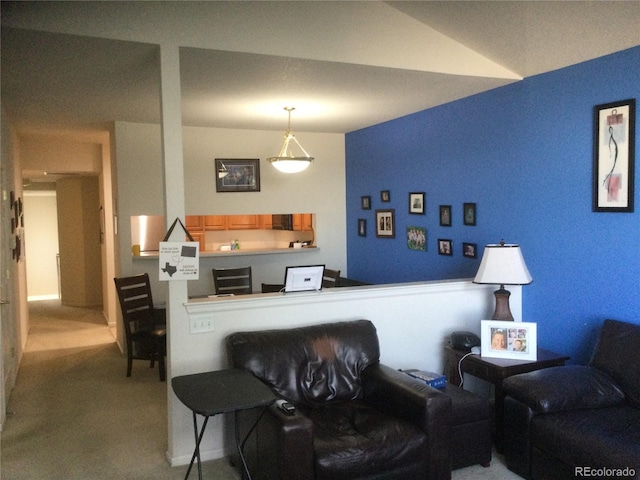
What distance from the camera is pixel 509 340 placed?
148 inches

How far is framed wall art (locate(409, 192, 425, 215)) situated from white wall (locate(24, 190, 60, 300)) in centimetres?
723

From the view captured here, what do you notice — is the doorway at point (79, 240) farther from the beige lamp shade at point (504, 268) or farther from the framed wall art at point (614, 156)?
the framed wall art at point (614, 156)

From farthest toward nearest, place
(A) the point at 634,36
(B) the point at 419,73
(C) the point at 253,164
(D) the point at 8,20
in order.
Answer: (C) the point at 253,164 < (B) the point at 419,73 < (A) the point at 634,36 < (D) the point at 8,20

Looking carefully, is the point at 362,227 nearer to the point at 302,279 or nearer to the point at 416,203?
the point at 416,203

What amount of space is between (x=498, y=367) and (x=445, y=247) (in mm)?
1832

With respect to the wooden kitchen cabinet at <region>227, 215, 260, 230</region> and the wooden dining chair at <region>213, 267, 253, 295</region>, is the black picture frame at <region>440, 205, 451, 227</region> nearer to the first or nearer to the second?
the wooden dining chair at <region>213, 267, 253, 295</region>

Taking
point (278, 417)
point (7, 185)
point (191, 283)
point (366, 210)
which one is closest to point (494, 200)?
point (366, 210)

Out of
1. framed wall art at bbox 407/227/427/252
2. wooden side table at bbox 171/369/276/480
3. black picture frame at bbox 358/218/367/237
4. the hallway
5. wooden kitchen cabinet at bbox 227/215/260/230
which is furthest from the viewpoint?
wooden kitchen cabinet at bbox 227/215/260/230

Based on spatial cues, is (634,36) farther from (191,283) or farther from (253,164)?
(191,283)

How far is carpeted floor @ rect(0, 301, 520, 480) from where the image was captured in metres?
3.34

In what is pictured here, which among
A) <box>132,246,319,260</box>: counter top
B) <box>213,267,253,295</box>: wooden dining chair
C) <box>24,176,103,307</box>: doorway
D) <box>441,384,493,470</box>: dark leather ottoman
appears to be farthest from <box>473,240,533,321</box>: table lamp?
<box>24,176,103,307</box>: doorway

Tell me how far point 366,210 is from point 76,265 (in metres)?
5.20

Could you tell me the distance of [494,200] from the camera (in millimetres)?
4590

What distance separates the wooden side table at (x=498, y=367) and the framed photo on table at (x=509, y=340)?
0.20 ft
